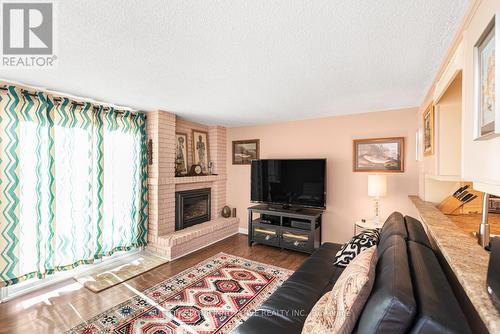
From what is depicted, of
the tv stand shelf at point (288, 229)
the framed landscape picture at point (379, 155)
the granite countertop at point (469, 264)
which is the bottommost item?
the tv stand shelf at point (288, 229)

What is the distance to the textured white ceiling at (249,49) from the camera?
124 centimetres

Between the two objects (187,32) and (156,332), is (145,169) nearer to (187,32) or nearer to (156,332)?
(156,332)

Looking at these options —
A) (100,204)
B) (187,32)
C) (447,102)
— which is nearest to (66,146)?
(100,204)

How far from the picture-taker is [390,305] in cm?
87

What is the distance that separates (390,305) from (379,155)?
121 inches

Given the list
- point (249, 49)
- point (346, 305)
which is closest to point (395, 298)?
point (346, 305)

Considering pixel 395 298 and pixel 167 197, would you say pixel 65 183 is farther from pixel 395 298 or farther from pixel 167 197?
pixel 395 298

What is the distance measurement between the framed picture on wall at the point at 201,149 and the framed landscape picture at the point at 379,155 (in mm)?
2889

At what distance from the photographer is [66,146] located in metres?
2.79

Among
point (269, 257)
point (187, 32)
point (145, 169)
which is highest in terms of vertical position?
point (187, 32)

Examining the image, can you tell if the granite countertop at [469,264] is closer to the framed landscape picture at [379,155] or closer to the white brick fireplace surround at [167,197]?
the framed landscape picture at [379,155]

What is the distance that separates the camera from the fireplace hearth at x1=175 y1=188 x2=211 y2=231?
3.95m

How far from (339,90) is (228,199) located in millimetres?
3284

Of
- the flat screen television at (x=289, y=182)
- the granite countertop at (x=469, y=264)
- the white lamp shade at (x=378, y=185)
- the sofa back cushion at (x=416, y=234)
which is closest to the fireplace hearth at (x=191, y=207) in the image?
the flat screen television at (x=289, y=182)
